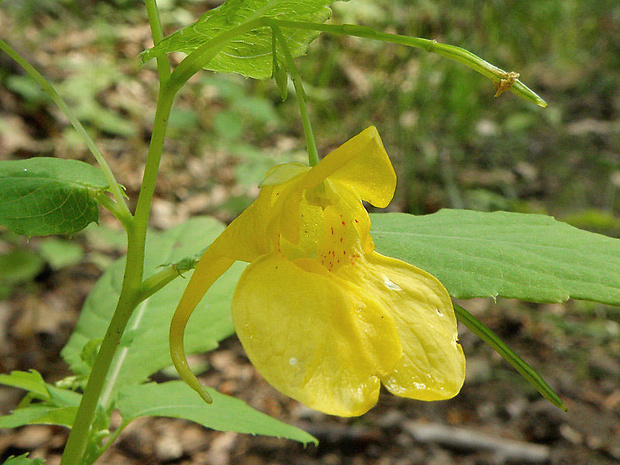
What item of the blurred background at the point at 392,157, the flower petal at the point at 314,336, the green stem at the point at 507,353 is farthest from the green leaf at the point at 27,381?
the blurred background at the point at 392,157

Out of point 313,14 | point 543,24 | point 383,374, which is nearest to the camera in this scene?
point 383,374

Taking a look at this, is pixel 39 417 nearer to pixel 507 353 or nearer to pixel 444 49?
pixel 507 353

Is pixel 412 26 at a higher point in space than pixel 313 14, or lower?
lower

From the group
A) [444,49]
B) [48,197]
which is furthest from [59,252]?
[444,49]

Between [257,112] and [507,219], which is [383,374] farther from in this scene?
[257,112]

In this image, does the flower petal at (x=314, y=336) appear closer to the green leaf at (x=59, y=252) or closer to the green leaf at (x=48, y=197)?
the green leaf at (x=48, y=197)

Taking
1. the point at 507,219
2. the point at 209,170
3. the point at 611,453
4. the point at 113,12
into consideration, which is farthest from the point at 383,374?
the point at 113,12

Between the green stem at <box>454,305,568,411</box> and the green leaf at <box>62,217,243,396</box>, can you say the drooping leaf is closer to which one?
the green leaf at <box>62,217,243,396</box>
